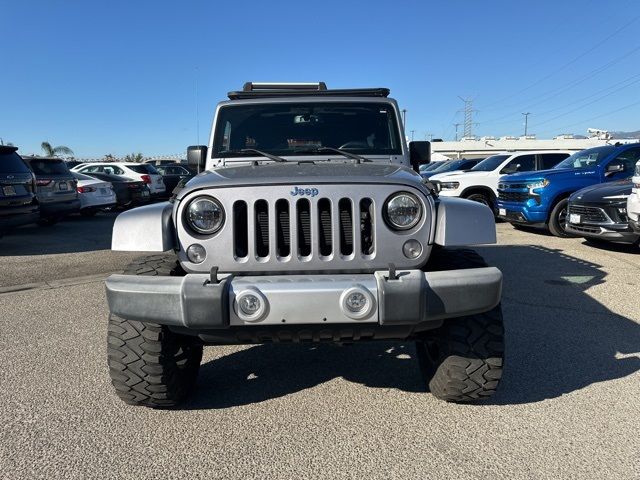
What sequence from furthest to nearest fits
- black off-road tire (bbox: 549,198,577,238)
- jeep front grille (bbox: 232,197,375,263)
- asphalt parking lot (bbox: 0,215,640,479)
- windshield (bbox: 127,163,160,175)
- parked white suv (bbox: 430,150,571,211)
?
windshield (bbox: 127,163,160,175) → parked white suv (bbox: 430,150,571,211) → black off-road tire (bbox: 549,198,577,238) → jeep front grille (bbox: 232,197,375,263) → asphalt parking lot (bbox: 0,215,640,479)

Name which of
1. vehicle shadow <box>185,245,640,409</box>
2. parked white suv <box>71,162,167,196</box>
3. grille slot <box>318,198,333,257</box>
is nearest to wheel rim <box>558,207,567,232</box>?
vehicle shadow <box>185,245,640,409</box>

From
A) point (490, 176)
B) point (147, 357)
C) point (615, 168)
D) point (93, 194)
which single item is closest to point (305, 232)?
point (147, 357)

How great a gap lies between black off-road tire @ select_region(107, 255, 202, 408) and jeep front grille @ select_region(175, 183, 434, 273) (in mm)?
383

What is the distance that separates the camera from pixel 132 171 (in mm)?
16375

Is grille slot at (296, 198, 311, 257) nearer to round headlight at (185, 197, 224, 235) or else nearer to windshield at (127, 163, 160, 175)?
round headlight at (185, 197, 224, 235)

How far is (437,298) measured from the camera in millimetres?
2438

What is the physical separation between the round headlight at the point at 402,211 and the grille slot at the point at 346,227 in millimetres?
206

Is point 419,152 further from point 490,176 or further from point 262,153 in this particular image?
point 490,176

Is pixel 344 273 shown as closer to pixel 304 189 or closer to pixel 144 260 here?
pixel 304 189

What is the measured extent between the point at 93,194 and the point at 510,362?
→ 40.0 ft

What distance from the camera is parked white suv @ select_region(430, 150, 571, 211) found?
40.1 ft

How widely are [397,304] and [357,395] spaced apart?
1.09m

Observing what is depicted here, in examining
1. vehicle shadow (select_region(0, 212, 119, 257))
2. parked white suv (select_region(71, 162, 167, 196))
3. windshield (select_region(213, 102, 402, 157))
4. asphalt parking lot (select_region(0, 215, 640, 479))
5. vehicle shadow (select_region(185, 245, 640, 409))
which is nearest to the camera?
asphalt parking lot (select_region(0, 215, 640, 479))

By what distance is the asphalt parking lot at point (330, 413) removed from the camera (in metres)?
2.48
